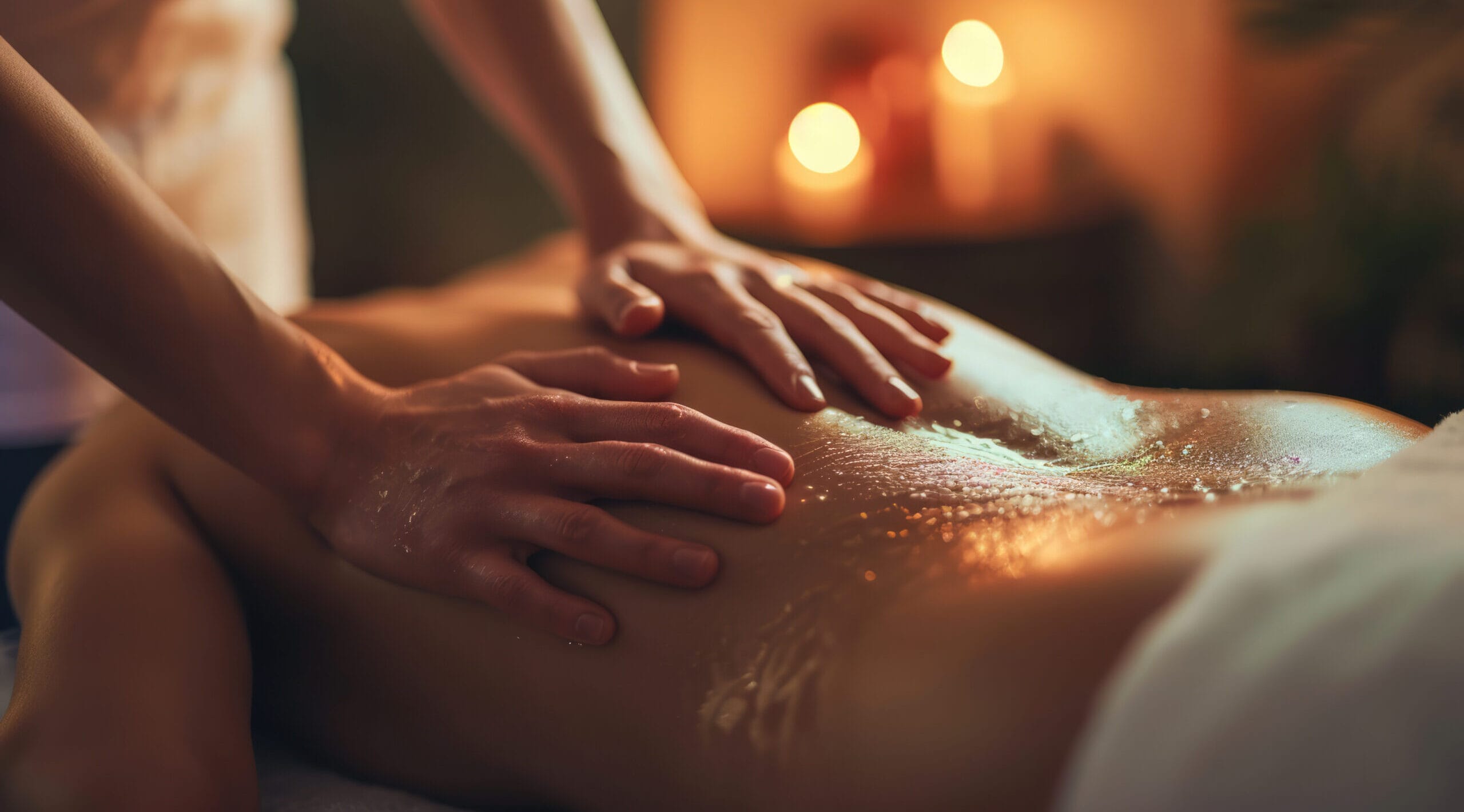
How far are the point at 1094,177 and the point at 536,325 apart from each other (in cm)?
200

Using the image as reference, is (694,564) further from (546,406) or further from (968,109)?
(968,109)

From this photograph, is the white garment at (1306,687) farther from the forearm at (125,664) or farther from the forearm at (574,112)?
the forearm at (574,112)

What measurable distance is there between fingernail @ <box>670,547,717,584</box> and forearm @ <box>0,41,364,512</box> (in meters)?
0.24

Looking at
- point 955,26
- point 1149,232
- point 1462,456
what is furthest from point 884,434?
point 955,26

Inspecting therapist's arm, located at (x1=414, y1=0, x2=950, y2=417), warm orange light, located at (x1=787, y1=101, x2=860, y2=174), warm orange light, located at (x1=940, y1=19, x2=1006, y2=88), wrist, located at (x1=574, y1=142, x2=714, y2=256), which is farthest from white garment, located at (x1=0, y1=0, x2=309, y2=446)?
warm orange light, located at (x1=940, y1=19, x2=1006, y2=88)

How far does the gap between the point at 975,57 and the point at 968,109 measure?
0.12m

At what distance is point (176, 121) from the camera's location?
1104 millimetres

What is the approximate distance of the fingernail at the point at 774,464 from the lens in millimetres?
546

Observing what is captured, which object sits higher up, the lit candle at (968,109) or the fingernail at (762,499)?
the lit candle at (968,109)

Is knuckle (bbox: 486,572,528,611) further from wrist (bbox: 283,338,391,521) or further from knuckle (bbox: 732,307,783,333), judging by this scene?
knuckle (bbox: 732,307,783,333)

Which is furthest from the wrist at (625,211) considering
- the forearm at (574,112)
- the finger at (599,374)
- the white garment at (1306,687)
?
the white garment at (1306,687)

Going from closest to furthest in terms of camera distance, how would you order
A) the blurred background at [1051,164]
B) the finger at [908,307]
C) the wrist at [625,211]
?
the finger at [908,307] → the wrist at [625,211] → the blurred background at [1051,164]

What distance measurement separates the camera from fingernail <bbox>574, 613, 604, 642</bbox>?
507mm

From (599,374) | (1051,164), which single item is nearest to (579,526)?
(599,374)
